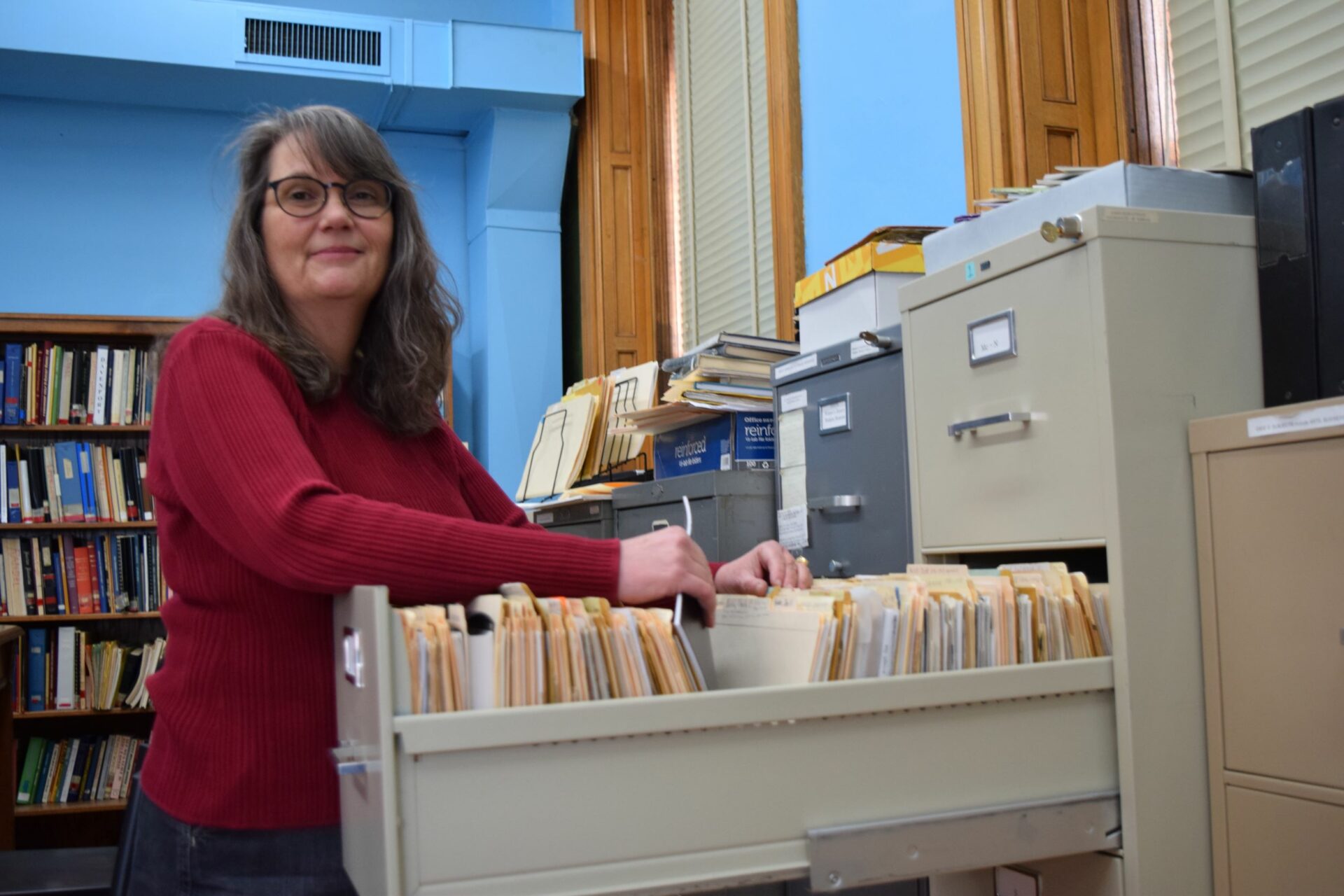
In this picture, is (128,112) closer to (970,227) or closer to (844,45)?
(844,45)

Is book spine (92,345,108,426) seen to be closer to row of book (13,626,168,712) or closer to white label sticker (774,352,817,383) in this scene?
row of book (13,626,168,712)

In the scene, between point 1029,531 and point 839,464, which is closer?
point 1029,531

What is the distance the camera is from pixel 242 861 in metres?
1.06

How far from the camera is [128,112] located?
4672mm

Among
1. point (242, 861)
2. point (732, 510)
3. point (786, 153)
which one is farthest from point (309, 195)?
point (786, 153)

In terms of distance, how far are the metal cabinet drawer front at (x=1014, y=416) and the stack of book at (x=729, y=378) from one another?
1.16m

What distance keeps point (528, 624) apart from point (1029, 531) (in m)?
0.67

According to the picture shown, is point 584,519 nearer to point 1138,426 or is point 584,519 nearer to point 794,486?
point 794,486

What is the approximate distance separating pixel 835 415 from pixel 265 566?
4.31 ft

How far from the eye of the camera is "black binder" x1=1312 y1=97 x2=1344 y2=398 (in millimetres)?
1169

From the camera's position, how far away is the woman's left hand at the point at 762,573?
4.48 ft

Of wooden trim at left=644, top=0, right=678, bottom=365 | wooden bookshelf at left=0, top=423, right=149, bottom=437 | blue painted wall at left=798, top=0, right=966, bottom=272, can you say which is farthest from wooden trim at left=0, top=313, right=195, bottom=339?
blue painted wall at left=798, top=0, right=966, bottom=272

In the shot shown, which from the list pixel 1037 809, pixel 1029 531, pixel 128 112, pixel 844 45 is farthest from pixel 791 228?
pixel 128 112

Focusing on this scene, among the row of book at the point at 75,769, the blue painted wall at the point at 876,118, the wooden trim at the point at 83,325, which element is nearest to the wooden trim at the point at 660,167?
the blue painted wall at the point at 876,118
